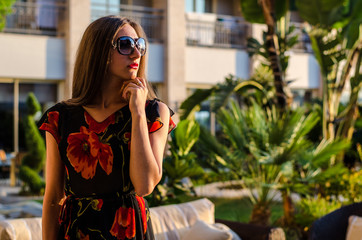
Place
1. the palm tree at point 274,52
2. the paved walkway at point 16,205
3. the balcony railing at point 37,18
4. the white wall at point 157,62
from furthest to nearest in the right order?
the white wall at point 157,62 < the balcony railing at point 37,18 < the palm tree at point 274,52 < the paved walkway at point 16,205

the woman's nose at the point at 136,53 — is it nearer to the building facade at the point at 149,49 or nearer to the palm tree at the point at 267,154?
the palm tree at the point at 267,154

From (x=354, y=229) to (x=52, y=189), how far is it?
403 cm

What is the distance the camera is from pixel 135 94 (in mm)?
1885

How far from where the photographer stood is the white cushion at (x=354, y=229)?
5.34m

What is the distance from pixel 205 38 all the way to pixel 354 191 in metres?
10.3

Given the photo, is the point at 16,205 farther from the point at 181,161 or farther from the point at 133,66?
the point at 133,66

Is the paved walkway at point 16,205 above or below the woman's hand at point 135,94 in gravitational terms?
below

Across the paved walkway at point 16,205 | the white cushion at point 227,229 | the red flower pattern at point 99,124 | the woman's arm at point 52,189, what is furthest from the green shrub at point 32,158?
the red flower pattern at point 99,124

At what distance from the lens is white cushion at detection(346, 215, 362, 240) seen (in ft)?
17.5

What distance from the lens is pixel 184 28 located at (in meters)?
17.5

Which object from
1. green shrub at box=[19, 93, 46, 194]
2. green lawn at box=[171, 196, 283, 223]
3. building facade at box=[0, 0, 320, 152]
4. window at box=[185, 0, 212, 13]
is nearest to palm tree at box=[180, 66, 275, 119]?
green lawn at box=[171, 196, 283, 223]

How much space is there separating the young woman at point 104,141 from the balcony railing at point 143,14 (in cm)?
1538

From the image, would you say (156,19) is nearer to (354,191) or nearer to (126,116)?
(354,191)

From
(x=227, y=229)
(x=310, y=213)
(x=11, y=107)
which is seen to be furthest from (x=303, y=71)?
(x=227, y=229)
